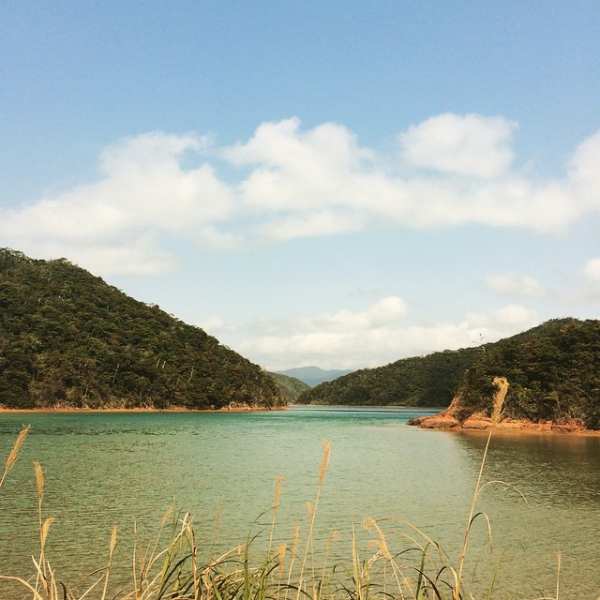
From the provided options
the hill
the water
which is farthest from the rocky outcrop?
the water

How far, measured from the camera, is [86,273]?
136 m

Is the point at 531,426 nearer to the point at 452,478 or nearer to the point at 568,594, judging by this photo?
the point at 452,478

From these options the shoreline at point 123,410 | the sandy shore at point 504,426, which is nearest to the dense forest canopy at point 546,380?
A: the sandy shore at point 504,426

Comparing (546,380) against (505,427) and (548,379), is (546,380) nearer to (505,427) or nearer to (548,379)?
(548,379)

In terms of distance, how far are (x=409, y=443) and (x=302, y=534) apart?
3677cm

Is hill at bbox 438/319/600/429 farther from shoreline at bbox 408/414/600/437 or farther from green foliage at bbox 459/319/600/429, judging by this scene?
shoreline at bbox 408/414/600/437

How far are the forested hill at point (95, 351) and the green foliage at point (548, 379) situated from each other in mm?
64046

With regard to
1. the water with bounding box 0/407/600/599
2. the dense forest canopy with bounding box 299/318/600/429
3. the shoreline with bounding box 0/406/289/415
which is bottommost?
the shoreline with bounding box 0/406/289/415

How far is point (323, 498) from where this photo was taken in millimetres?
22516

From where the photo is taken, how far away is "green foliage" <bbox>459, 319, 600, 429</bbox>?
62.0 m

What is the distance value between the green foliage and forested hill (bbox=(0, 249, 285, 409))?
6405 cm

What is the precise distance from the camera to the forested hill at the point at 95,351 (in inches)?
3784

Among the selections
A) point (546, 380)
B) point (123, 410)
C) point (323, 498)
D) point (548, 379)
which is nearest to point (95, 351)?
point (123, 410)

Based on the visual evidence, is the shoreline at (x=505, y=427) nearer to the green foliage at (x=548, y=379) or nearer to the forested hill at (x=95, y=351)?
the green foliage at (x=548, y=379)
